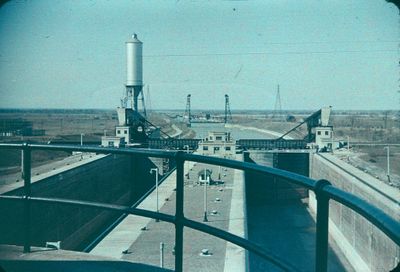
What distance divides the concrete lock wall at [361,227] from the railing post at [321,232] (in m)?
7.05

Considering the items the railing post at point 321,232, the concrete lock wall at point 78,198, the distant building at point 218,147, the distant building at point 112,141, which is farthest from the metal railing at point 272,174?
the distant building at point 112,141

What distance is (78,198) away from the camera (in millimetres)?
14344

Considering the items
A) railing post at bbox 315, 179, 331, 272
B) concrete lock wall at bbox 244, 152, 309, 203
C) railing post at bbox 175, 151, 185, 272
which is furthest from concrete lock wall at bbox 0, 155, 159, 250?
railing post at bbox 315, 179, 331, 272

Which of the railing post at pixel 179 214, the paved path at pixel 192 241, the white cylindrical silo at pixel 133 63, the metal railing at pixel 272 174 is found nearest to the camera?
the metal railing at pixel 272 174

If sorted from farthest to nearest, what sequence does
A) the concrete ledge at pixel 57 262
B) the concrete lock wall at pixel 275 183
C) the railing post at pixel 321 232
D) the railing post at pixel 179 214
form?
the concrete lock wall at pixel 275 183, the concrete ledge at pixel 57 262, the railing post at pixel 179 214, the railing post at pixel 321 232

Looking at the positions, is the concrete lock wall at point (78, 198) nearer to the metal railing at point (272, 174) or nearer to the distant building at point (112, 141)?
the distant building at point (112, 141)

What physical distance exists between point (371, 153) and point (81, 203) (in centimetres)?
2737

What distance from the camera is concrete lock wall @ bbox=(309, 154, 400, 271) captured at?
9430 mm

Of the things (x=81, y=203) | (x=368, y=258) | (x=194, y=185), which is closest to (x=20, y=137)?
(x=194, y=185)

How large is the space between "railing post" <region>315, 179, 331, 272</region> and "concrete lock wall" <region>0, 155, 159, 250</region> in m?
5.36

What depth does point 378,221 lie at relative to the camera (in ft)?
2.45

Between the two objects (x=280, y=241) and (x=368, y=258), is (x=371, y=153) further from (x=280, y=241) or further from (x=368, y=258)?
(x=368, y=258)

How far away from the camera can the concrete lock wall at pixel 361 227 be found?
943 centimetres

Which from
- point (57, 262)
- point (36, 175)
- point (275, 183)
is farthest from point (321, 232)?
point (275, 183)
